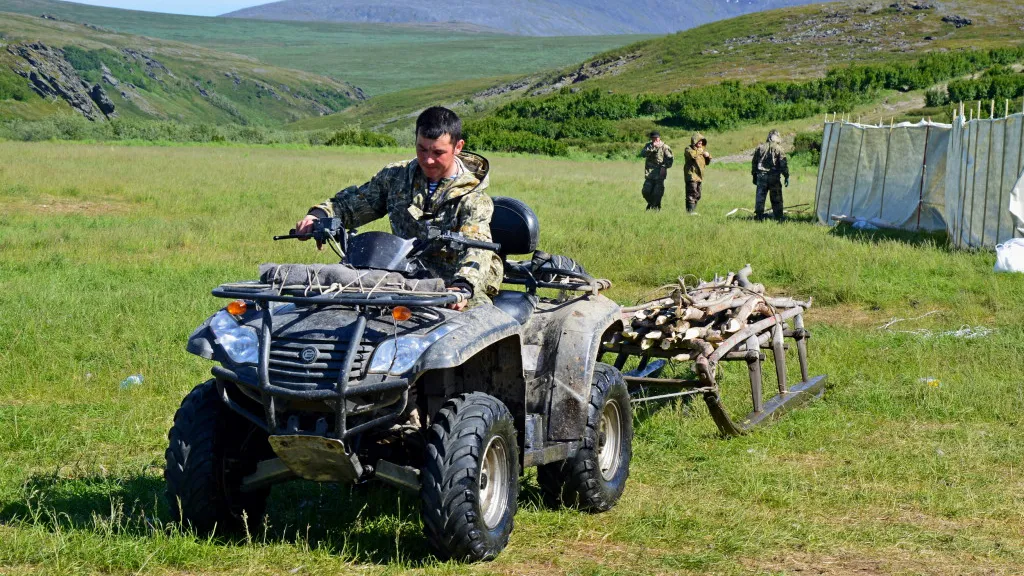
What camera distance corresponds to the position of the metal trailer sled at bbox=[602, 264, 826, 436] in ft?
27.2

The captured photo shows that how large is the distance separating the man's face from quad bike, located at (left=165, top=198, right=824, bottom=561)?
46 centimetres

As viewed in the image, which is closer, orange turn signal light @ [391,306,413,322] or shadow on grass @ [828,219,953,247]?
orange turn signal light @ [391,306,413,322]

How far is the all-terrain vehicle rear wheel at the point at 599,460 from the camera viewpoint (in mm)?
6301

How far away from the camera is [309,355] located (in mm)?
5031

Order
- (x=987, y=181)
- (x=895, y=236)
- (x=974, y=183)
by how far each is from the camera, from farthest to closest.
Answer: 1. (x=895, y=236)
2. (x=974, y=183)
3. (x=987, y=181)

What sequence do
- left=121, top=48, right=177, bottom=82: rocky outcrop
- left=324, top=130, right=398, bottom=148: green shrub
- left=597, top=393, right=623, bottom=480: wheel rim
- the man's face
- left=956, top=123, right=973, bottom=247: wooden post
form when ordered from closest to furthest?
the man's face
left=597, top=393, right=623, bottom=480: wheel rim
left=956, top=123, right=973, bottom=247: wooden post
left=324, top=130, right=398, bottom=148: green shrub
left=121, top=48, right=177, bottom=82: rocky outcrop

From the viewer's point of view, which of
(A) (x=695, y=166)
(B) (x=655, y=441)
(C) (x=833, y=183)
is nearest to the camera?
(B) (x=655, y=441)

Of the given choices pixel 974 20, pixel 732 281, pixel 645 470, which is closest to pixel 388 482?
pixel 645 470

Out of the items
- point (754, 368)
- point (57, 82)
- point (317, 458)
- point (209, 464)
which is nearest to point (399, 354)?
point (317, 458)

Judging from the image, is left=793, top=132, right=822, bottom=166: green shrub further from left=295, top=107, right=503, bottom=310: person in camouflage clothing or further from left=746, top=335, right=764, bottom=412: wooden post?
left=295, top=107, right=503, bottom=310: person in camouflage clothing

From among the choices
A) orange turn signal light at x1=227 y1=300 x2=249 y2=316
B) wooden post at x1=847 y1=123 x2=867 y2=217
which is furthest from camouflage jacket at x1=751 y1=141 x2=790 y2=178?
orange turn signal light at x1=227 y1=300 x2=249 y2=316

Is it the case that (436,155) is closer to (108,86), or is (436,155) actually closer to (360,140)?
(360,140)

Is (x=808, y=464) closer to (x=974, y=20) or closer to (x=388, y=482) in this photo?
(x=388, y=482)

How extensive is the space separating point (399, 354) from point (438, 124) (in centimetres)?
159
